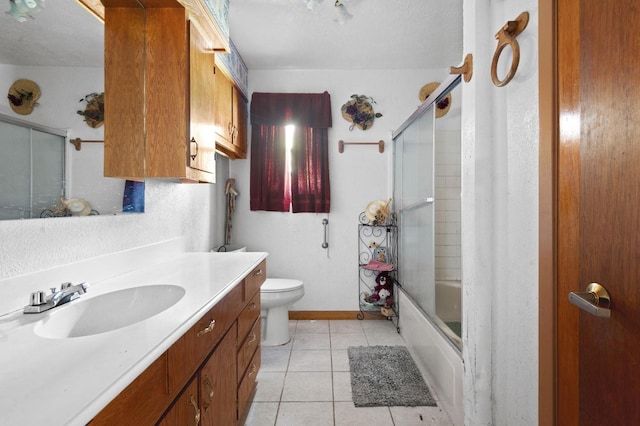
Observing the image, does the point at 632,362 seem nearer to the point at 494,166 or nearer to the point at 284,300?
the point at 494,166

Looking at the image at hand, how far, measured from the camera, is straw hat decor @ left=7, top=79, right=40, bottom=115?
92 centimetres

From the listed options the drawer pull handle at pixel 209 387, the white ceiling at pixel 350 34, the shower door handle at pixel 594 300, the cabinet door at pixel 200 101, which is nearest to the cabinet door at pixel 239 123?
the white ceiling at pixel 350 34

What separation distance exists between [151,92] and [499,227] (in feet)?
5.54

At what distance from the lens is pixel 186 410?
0.87 metres

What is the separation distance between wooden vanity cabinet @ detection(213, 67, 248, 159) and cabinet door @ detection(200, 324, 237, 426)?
153 centimetres

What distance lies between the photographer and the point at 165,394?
75 centimetres

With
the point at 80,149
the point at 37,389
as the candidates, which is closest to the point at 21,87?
the point at 80,149

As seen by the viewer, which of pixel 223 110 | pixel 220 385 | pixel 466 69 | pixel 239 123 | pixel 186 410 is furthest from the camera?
pixel 239 123

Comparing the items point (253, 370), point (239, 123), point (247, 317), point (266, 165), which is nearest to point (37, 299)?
point (247, 317)

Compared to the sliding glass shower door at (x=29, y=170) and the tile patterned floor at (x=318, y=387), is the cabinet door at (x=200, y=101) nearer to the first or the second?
the sliding glass shower door at (x=29, y=170)

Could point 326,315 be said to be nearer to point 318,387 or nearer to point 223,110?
point 318,387

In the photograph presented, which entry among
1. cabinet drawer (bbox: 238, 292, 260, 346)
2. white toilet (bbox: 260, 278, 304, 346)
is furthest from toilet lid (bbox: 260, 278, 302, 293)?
cabinet drawer (bbox: 238, 292, 260, 346)

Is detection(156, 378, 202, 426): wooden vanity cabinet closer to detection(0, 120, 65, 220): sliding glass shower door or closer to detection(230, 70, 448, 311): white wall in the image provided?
detection(0, 120, 65, 220): sliding glass shower door

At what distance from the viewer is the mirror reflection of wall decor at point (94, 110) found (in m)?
1.19
